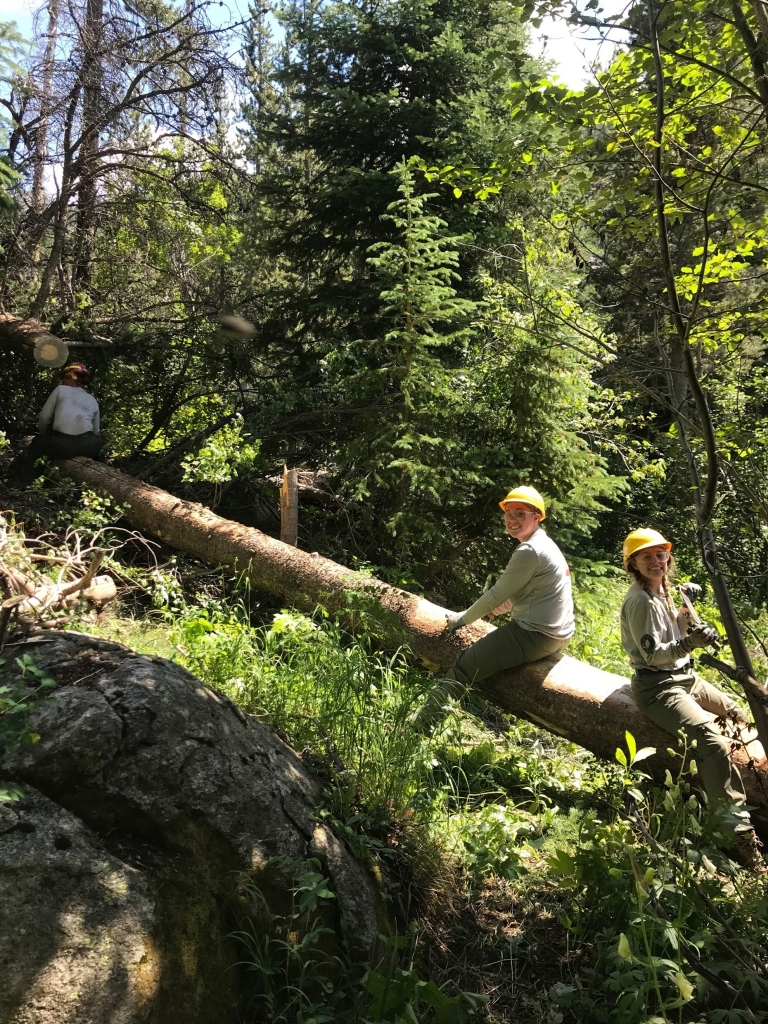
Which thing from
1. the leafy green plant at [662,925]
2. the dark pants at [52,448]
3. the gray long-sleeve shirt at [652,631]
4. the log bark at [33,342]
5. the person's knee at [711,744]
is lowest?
the leafy green plant at [662,925]

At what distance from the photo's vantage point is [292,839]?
2691 millimetres

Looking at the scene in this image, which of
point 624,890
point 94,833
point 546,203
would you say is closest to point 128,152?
point 546,203

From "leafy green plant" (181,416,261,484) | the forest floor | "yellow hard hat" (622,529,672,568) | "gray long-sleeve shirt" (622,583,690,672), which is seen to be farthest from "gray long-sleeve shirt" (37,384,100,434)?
"gray long-sleeve shirt" (622,583,690,672)

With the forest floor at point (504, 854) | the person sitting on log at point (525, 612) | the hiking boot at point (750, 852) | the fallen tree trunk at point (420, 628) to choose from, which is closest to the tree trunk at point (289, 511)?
the fallen tree trunk at point (420, 628)

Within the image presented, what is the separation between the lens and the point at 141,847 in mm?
2371

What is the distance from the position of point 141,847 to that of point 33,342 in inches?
306

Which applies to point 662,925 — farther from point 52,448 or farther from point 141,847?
point 52,448

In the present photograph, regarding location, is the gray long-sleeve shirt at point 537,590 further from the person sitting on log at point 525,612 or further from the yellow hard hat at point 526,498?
the yellow hard hat at point 526,498

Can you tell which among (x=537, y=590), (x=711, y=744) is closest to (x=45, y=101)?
(x=537, y=590)

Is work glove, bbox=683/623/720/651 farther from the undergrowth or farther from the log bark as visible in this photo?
the log bark

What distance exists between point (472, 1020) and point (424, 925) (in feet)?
1.80

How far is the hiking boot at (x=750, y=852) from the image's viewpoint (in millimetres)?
3570

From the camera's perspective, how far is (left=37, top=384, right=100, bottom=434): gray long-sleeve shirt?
7777 mm

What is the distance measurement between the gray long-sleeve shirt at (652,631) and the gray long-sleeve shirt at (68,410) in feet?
21.2
